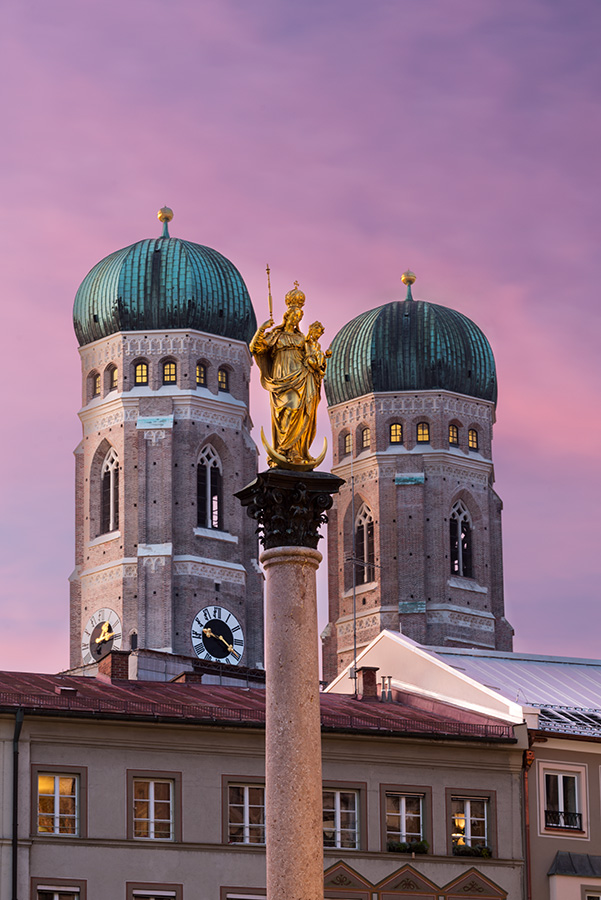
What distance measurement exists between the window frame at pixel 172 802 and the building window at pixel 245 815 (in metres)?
1.19

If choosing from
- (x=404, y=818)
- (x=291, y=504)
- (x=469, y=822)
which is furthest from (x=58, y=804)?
(x=291, y=504)

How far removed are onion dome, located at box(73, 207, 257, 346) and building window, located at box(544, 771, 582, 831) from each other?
70540 mm

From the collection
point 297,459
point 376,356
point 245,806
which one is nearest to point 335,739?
point 245,806

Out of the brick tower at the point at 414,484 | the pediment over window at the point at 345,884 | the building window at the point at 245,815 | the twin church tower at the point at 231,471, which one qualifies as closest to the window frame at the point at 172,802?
the building window at the point at 245,815

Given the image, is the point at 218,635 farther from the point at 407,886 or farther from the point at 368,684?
the point at 407,886

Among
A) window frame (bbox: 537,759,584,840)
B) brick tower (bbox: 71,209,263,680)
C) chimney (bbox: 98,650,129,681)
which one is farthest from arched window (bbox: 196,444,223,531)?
window frame (bbox: 537,759,584,840)

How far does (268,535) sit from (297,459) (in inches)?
48.9

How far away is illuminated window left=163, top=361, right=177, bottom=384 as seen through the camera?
12356 centimetres

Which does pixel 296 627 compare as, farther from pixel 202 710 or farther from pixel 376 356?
pixel 376 356

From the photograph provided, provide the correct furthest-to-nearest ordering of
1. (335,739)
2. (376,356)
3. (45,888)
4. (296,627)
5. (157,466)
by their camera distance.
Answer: (376,356)
(157,466)
(335,739)
(45,888)
(296,627)

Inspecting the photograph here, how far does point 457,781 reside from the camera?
177ft

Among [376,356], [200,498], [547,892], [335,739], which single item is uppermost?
[376,356]

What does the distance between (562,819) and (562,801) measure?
0.43 m

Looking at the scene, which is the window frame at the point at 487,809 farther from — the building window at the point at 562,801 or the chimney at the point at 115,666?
the chimney at the point at 115,666
